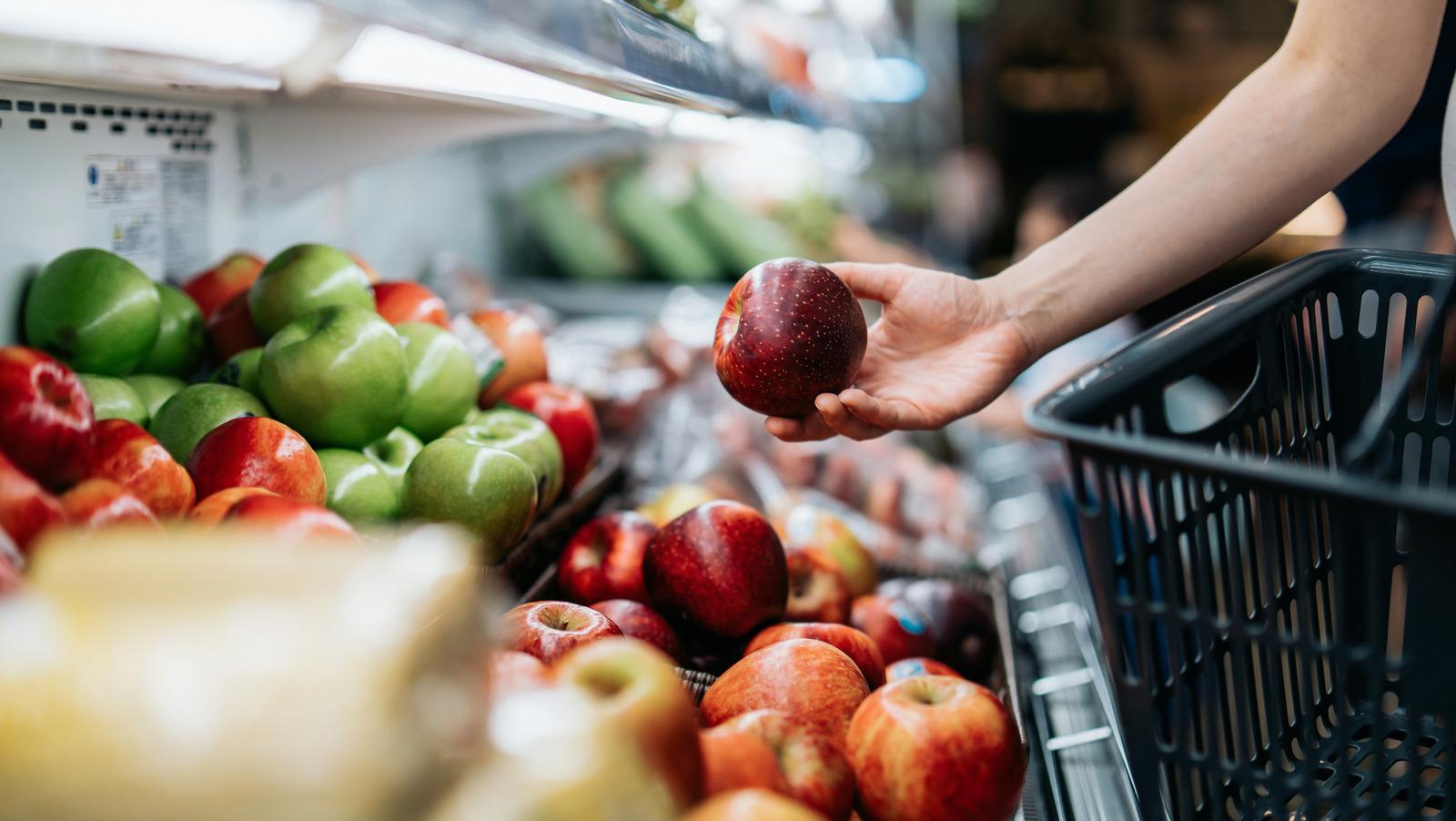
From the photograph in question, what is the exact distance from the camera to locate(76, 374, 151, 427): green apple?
1.05 m

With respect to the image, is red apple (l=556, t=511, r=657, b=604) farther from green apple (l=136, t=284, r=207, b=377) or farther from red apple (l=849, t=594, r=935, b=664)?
green apple (l=136, t=284, r=207, b=377)

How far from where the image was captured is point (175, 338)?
1.26m

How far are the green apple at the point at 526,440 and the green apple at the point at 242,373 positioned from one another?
0.27 meters

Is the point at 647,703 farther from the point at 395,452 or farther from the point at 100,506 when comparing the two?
the point at 395,452

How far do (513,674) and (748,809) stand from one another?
25 centimetres

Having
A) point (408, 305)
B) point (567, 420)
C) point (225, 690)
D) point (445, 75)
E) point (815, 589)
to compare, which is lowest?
point (815, 589)

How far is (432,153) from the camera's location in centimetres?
266

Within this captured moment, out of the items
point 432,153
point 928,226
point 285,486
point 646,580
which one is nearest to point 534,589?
point 646,580

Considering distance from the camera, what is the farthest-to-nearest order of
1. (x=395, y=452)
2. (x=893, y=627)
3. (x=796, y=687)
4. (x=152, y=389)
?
(x=893, y=627)
(x=395, y=452)
(x=152, y=389)
(x=796, y=687)

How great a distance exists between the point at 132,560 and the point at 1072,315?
3.65 ft

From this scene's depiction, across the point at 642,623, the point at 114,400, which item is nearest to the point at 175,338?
the point at 114,400

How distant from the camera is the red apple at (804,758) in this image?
30.4 inches

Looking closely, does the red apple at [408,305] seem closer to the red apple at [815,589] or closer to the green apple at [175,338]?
the green apple at [175,338]

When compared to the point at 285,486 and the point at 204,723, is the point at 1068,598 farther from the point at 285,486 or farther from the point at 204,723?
the point at 204,723
